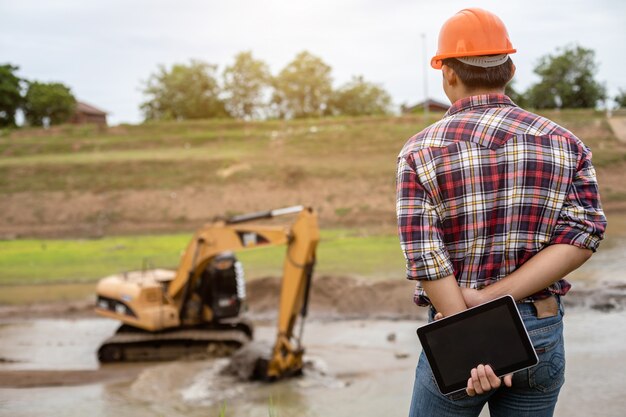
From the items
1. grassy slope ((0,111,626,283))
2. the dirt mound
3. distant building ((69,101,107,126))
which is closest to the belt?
the dirt mound

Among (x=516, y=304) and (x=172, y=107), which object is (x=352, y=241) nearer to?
(x=516, y=304)

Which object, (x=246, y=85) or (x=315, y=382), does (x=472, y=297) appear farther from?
(x=246, y=85)

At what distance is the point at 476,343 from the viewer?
7.15 ft

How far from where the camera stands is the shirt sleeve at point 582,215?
7.46 feet

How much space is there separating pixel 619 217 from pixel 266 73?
113ft

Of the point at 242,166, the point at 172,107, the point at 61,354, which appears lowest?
the point at 61,354

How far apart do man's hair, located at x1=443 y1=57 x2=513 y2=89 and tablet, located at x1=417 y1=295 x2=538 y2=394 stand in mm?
638

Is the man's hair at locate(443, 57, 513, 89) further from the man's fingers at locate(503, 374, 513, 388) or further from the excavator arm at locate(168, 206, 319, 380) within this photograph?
the excavator arm at locate(168, 206, 319, 380)

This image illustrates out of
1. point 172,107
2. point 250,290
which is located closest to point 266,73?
point 172,107

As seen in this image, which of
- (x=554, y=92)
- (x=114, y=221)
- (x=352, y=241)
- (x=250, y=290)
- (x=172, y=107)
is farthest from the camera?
(x=172, y=107)

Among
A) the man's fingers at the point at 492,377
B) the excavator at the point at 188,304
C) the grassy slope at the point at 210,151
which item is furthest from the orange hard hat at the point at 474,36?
the grassy slope at the point at 210,151

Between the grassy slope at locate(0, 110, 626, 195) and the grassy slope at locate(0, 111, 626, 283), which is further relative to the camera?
the grassy slope at locate(0, 110, 626, 195)

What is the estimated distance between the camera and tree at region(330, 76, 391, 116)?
53062 millimetres

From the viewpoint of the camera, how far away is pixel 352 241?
2067cm
